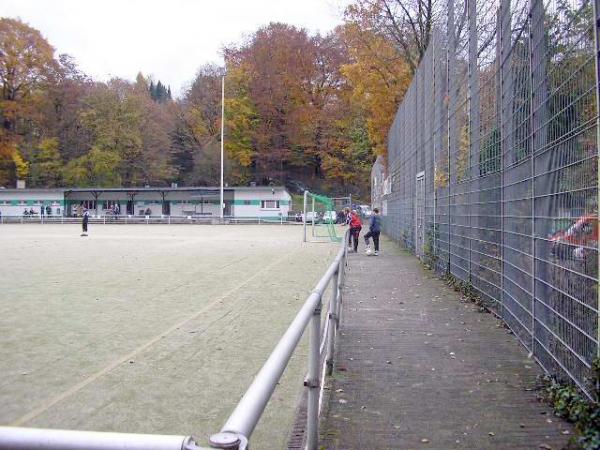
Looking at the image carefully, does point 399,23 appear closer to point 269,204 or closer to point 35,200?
point 269,204

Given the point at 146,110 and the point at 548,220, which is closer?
the point at 548,220

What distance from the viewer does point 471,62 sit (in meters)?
10.0

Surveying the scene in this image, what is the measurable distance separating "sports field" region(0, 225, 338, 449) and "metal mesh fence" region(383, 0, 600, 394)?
2.28 meters

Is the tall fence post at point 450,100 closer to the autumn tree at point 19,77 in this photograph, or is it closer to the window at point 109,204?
the window at point 109,204

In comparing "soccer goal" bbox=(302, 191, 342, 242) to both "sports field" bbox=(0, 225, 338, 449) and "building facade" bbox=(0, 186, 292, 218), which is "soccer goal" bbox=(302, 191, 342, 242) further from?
"sports field" bbox=(0, 225, 338, 449)

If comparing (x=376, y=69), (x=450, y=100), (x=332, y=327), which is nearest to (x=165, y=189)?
(x=376, y=69)

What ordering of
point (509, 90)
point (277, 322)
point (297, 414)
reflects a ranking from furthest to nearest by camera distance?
point (277, 322)
point (509, 90)
point (297, 414)

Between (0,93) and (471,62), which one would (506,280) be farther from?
(0,93)

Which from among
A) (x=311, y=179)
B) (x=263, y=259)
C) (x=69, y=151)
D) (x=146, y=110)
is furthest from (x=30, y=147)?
(x=263, y=259)

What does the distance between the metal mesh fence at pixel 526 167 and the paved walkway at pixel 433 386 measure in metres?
0.36

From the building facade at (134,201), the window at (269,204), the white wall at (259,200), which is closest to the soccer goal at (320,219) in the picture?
the white wall at (259,200)

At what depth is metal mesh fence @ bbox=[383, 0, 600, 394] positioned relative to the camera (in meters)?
4.41

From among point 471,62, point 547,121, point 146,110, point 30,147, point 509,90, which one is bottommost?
point 547,121

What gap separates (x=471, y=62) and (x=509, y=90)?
296 centimetres
